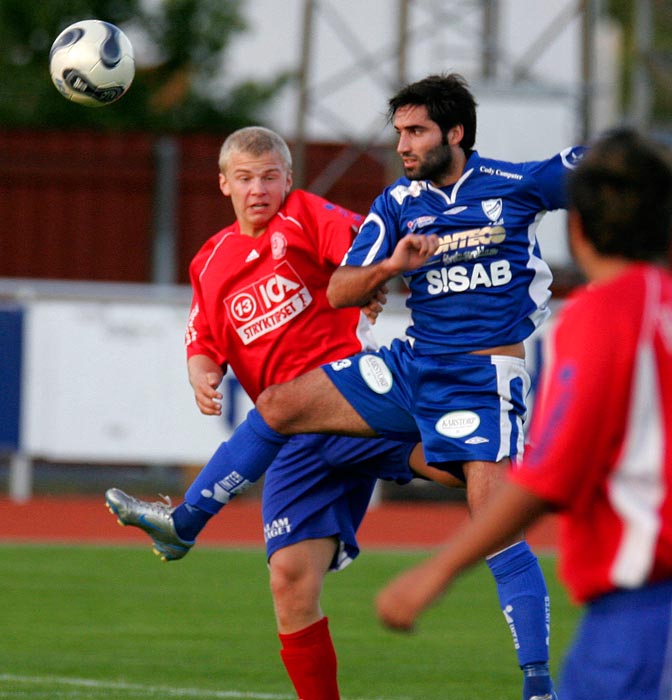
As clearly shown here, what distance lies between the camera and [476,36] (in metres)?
19.1

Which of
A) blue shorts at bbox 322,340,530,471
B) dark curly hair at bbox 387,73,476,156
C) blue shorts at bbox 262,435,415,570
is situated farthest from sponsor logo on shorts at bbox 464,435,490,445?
dark curly hair at bbox 387,73,476,156

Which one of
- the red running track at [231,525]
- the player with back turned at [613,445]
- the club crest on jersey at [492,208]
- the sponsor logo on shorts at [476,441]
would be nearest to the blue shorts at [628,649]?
the player with back turned at [613,445]

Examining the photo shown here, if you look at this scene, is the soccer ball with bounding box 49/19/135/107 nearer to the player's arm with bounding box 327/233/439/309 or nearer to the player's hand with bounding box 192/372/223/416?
the player's hand with bounding box 192/372/223/416

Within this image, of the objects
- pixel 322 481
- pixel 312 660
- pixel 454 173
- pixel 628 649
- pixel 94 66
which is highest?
pixel 94 66

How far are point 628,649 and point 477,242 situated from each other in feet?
8.42

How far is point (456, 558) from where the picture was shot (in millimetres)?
2998

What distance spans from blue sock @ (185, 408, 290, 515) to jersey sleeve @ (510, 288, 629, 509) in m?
2.58

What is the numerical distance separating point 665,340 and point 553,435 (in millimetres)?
289

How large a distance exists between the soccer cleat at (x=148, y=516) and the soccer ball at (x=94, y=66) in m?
1.85

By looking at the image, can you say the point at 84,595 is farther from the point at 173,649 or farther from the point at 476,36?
the point at 476,36

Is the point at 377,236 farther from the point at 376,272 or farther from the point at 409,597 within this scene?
the point at 409,597

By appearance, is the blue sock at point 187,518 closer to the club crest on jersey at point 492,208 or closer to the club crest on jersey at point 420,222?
the club crest on jersey at point 420,222

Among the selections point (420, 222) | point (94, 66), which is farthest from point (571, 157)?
point (94, 66)

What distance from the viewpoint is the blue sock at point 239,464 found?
5.55 meters
